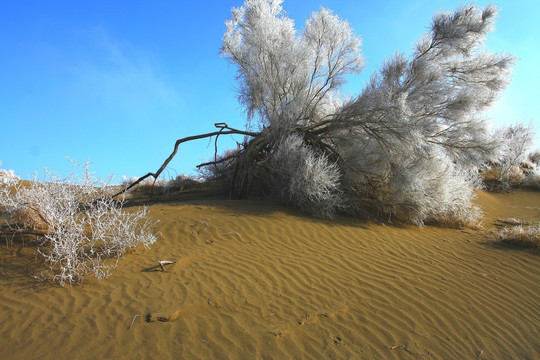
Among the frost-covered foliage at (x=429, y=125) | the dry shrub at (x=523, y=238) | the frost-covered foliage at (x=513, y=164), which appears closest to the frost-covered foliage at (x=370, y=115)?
the frost-covered foliage at (x=429, y=125)

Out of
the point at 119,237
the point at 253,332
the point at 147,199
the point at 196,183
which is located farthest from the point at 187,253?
the point at 196,183

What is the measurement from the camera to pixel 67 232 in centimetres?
532

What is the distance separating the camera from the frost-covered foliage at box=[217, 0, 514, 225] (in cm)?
928

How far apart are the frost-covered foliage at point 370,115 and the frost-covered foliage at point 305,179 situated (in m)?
0.03

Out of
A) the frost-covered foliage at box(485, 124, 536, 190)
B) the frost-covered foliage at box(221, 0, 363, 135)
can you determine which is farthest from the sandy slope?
the frost-covered foliage at box(485, 124, 536, 190)

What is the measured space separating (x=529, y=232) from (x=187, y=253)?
758 cm

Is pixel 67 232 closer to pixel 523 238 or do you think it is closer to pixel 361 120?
pixel 361 120

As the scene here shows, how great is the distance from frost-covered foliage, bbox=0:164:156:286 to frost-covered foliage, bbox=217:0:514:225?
4.43 metres

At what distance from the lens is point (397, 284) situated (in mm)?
5488

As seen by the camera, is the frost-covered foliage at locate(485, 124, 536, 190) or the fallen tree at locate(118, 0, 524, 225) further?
the frost-covered foliage at locate(485, 124, 536, 190)

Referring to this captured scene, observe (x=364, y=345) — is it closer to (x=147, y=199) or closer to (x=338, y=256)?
(x=338, y=256)

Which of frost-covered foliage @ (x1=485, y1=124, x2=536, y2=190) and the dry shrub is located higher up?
frost-covered foliage @ (x1=485, y1=124, x2=536, y2=190)

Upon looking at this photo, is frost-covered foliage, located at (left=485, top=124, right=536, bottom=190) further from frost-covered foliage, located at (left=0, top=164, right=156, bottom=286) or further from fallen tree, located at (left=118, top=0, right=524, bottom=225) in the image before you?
frost-covered foliage, located at (left=0, top=164, right=156, bottom=286)

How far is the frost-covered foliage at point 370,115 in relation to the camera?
928cm
